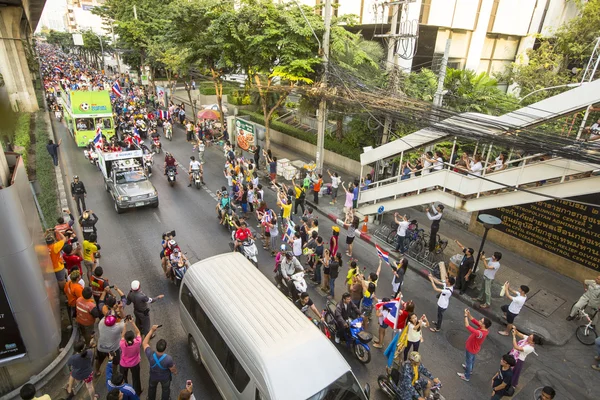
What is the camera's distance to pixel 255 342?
5570 millimetres

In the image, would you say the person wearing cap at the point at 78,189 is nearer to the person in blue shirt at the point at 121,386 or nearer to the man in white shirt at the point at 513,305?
the person in blue shirt at the point at 121,386

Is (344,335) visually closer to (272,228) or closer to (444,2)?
(272,228)

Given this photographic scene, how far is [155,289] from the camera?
10.2 metres

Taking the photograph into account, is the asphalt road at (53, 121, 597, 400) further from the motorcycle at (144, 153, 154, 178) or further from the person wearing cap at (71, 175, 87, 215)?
the person wearing cap at (71, 175, 87, 215)

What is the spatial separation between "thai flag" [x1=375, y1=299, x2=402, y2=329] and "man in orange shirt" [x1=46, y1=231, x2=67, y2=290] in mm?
7628

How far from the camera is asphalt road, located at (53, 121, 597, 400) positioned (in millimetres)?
7727

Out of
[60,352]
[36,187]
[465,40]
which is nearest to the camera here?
[60,352]

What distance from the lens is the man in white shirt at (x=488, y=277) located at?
30.9ft

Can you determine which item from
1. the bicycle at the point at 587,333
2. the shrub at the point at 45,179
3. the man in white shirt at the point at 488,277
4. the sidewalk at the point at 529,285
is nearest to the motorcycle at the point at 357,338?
the man in white shirt at the point at 488,277

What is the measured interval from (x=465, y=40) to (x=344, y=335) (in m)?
23.2

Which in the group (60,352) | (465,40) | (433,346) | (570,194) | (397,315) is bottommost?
(433,346)

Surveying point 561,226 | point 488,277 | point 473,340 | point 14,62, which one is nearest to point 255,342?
point 473,340

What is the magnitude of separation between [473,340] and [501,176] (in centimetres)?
510

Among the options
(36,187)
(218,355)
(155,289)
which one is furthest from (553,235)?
(36,187)
